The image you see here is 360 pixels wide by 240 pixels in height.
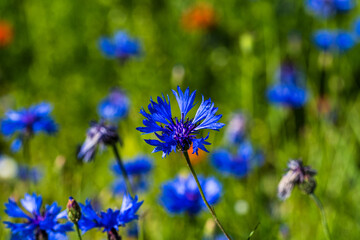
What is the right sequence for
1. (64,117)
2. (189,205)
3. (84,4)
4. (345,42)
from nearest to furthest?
(189,205) → (345,42) → (64,117) → (84,4)

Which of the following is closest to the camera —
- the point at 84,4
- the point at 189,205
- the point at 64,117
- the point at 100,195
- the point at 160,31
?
the point at 189,205

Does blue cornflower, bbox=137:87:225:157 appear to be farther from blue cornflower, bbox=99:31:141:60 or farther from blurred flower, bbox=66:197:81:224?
blue cornflower, bbox=99:31:141:60

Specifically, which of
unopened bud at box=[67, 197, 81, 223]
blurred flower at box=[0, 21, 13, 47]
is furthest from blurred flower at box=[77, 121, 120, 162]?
blurred flower at box=[0, 21, 13, 47]

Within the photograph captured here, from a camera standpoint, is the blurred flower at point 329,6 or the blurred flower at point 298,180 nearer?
the blurred flower at point 298,180

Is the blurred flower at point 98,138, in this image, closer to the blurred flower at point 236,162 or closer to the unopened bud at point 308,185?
the unopened bud at point 308,185

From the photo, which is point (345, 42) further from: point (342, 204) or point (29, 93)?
point (29, 93)

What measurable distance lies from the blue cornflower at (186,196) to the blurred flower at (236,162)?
0.28 metres

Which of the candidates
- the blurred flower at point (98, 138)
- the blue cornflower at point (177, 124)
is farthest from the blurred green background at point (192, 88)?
the blue cornflower at point (177, 124)

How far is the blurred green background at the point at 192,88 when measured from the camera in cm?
163

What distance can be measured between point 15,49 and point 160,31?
845 mm

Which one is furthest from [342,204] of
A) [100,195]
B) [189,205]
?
[100,195]

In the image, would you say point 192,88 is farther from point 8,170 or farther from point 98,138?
point 98,138

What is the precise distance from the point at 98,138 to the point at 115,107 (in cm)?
68

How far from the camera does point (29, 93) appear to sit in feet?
8.68
